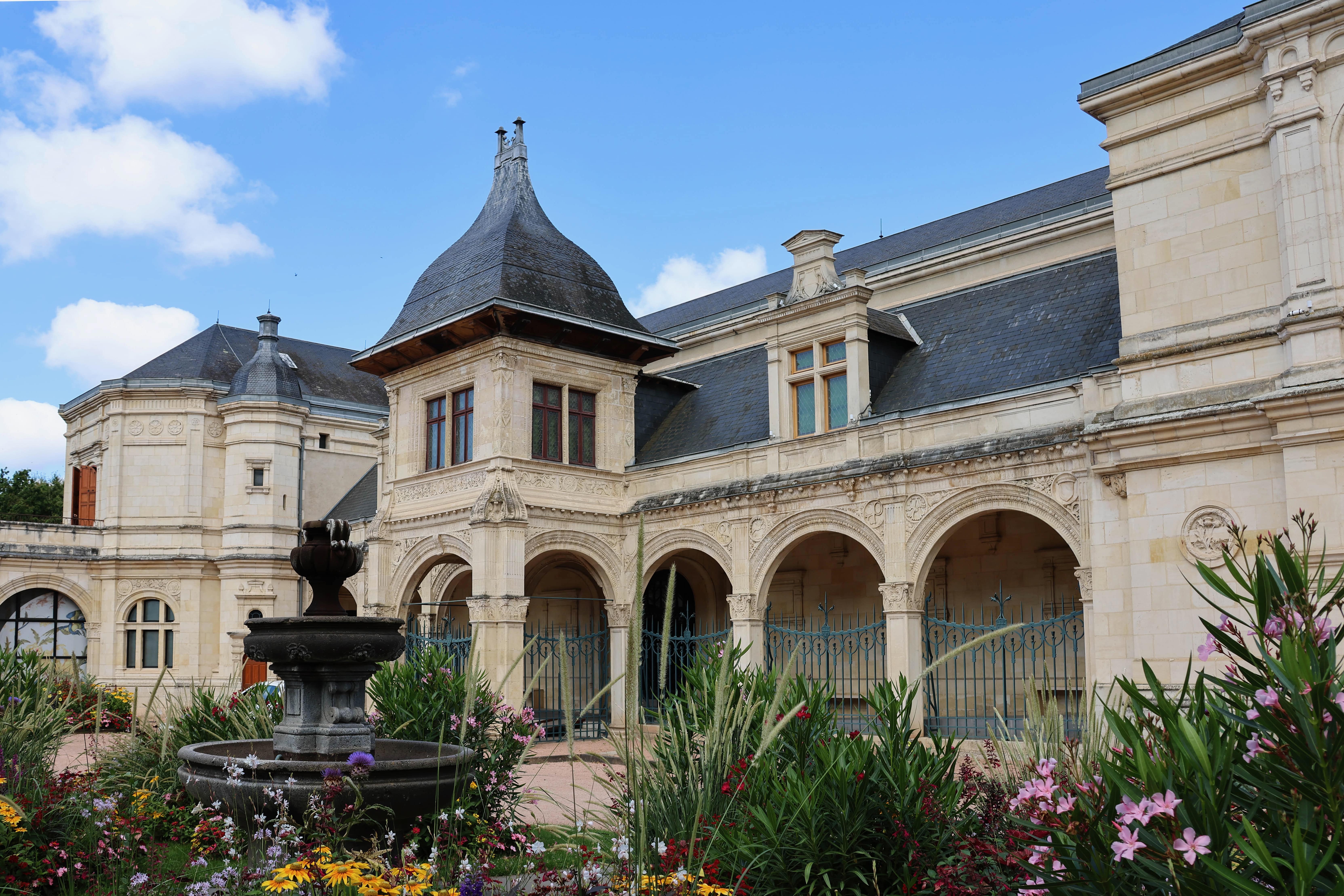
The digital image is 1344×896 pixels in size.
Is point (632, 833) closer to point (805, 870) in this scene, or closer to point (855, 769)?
point (805, 870)

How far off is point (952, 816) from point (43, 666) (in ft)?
30.4

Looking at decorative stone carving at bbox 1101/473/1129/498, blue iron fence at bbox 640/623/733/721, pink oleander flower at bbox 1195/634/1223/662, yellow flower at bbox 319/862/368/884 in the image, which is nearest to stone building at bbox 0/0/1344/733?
decorative stone carving at bbox 1101/473/1129/498

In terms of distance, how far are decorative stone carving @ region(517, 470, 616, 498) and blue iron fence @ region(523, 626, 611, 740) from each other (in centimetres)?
233

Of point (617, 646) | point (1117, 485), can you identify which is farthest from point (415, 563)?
point (1117, 485)

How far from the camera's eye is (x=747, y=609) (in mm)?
16219

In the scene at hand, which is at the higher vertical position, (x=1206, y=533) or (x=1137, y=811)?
(x=1206, y=533)

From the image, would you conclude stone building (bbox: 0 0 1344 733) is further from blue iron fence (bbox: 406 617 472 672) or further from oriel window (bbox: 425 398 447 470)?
blue iron fence (bbox: 406 617 472 672)

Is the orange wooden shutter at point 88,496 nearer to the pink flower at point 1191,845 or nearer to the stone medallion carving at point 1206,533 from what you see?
the stone medallion carving at point 1206,533

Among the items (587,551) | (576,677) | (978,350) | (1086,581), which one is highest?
(978,350)

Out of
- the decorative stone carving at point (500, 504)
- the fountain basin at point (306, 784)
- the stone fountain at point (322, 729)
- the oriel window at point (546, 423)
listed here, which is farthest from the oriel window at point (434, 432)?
the fountain basin at point (306, 784)

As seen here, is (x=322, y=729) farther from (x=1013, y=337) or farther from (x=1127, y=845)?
(x=1013, y=337)

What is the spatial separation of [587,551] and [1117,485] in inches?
354

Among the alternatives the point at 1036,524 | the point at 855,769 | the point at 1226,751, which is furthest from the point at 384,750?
the point at 1036,524

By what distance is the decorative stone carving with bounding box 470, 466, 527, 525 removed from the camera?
1705 cm
